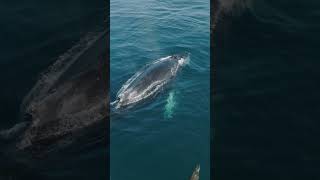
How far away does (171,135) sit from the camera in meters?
20.8

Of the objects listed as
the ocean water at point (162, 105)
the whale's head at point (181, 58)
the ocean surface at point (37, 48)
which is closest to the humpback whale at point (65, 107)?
the ocean surface at point (37, 48)

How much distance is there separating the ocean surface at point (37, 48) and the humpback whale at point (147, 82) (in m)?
3.55

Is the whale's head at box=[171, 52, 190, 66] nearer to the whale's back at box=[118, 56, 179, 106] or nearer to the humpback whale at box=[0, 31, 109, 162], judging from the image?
the whale's back at box=[118, 56, 179, 106]

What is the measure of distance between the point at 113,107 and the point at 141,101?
1.65m

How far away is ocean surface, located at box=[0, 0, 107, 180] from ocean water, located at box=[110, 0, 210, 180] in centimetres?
287
